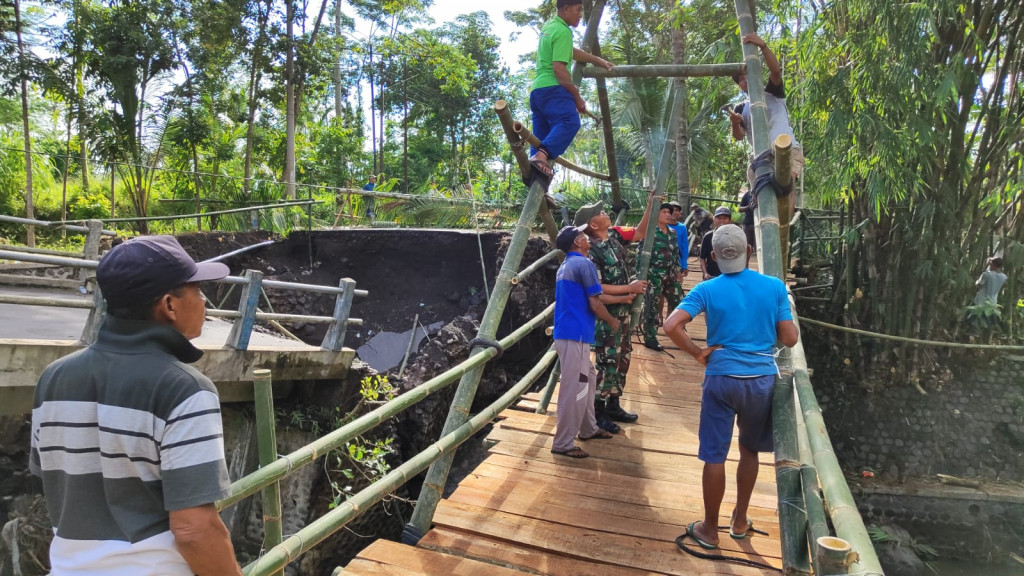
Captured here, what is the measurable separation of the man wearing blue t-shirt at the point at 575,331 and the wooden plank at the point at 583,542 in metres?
0.88

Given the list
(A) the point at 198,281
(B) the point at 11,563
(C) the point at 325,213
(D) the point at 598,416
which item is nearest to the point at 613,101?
(C) the point at 325,213

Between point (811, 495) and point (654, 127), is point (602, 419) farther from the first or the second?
point (654, 127)

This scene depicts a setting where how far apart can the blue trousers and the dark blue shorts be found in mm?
2008

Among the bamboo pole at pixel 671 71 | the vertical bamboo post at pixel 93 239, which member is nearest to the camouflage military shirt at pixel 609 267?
the bamboo pole at pixel 671 71

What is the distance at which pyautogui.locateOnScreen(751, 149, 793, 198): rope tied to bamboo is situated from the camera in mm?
3305

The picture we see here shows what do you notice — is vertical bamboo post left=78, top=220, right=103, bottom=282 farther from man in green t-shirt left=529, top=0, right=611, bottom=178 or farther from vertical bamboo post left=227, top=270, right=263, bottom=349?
man in green t-shirt left=529, top=0, right=611, bottom=178

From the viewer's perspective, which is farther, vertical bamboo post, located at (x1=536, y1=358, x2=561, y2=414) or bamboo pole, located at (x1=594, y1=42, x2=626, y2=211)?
bamboo pole, located at (x1=594, y1=42, x2=626, y2=211)

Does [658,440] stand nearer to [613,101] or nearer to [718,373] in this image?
[718,373]

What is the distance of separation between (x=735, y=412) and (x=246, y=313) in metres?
4.27

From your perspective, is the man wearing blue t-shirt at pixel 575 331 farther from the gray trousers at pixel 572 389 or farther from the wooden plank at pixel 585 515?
the wooden plank at pixel 585 515

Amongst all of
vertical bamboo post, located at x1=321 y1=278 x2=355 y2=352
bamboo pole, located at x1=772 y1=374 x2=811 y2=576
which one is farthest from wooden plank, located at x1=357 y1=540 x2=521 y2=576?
vertical bamboo post, located at x1=321 y1=278 x2=355 y2=352

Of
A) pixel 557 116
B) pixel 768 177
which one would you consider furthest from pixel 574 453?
pixel 557 116

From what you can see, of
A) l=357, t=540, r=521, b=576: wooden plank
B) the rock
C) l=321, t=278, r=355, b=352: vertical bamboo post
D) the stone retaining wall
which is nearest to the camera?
l=357, t=540, r=521, b=576: wooden plank

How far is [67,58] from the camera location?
1106 centimetres
